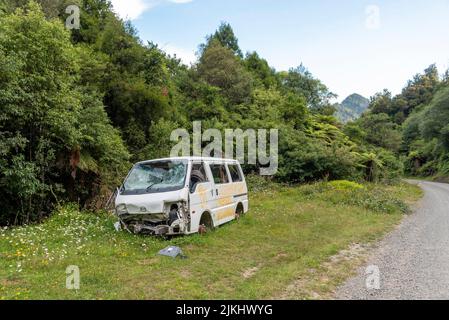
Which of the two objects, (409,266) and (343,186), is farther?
(343,186)

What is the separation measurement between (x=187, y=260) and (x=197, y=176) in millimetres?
2549

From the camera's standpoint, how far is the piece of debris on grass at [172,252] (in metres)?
6.64

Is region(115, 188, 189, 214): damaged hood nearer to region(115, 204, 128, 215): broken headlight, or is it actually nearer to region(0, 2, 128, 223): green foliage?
region(115, 204, 128, 215): broken headlight

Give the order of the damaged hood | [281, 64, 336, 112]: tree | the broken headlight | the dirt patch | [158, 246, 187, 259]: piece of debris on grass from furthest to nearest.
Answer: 1. [281, 64, 336, 112]: tree
2. the broken headlight
3. the damaged hood
4. [158, 246, 187, 259]: piece of debris on grass
5. the dirt patch

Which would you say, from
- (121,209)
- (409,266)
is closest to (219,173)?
(121,209)

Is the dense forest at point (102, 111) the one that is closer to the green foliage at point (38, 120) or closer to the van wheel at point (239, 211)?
the green foliage at point (38, 120)

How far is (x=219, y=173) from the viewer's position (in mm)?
9773

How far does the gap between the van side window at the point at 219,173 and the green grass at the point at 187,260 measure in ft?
4.28

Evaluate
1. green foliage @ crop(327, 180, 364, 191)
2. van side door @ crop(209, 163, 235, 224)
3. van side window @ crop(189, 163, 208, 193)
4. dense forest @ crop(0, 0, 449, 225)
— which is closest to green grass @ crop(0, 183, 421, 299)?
van side door @ crop(209, 163, 235, 224)

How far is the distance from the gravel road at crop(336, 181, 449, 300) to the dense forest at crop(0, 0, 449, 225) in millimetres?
8372

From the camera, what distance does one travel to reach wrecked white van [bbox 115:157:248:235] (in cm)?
753

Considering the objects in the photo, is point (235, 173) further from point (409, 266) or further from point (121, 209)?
point (409, 266)

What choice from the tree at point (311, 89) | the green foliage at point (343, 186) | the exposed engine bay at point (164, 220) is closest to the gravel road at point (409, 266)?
the exposed engine bay at point (164, 220)
